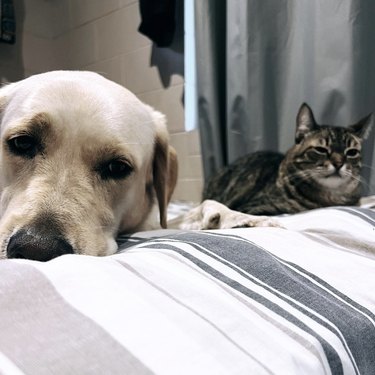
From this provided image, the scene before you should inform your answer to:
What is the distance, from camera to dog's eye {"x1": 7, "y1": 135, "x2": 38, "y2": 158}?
2.91 ft

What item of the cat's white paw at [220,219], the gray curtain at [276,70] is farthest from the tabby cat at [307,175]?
the cat's white paw at [220,219]

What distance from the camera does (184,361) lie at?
0.38m

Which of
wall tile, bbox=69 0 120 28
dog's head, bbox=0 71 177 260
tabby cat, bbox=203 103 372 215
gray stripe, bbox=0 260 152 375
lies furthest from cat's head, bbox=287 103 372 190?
wall tile, bbox=69 0 120 28

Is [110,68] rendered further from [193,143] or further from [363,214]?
[363,214]

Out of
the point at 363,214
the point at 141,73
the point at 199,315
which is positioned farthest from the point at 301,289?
the point at 141,73

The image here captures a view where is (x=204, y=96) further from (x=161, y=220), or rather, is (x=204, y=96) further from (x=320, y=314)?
(x=320, y=314)

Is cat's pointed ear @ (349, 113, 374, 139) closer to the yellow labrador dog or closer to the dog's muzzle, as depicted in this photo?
the yellow labrador dog

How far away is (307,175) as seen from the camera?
1.82m

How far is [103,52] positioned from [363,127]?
2197mm

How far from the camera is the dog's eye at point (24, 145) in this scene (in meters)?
0.89

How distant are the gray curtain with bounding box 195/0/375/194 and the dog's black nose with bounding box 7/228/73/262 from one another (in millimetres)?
1535

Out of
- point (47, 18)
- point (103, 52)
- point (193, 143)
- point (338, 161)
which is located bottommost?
point (193, 143)

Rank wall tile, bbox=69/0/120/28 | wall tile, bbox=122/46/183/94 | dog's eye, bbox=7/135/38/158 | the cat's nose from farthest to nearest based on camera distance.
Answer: wall tile, bbox=69/0/120/28 → wall tile, bbox=122/46/183/94 → the cat's nose → dog's eye, bbox=7/135/38/158

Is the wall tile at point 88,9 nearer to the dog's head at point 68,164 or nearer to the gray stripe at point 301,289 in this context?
the dog's head at point 68,164
